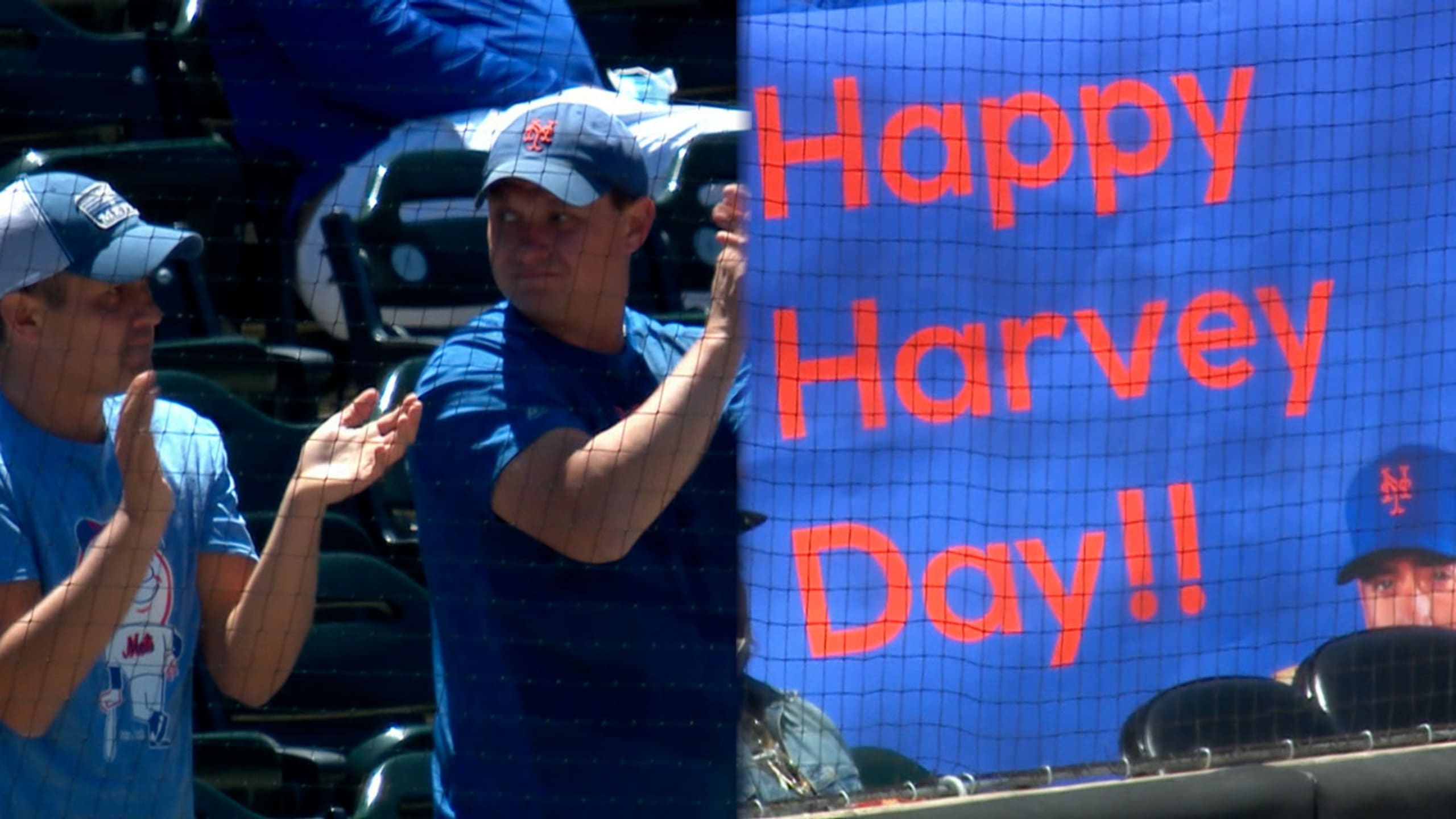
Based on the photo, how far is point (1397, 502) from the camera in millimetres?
3016

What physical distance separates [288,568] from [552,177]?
1.82 ft

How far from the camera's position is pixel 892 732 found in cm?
272

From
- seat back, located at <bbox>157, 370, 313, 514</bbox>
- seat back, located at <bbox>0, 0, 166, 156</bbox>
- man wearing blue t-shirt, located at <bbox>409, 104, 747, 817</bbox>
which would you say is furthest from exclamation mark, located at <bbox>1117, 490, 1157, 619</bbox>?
seat back, located at <bbox>0, 0, 166, 156</bbox>

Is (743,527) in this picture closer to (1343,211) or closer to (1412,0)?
(1343,211)

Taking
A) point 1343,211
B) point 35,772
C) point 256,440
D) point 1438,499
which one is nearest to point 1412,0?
point 1343,211

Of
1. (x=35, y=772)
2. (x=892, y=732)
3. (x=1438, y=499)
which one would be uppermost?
(x=1438, y=499)

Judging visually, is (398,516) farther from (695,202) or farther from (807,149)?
(807,149)

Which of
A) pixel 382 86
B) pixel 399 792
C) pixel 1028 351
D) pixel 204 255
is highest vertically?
pixel 382 86

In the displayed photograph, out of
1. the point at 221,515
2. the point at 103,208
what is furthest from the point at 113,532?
the point at 103,208

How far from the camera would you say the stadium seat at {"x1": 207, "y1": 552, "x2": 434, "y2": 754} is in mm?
3014

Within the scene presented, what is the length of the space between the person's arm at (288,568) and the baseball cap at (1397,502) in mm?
1530

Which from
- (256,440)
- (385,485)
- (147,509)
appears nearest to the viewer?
(147,509)

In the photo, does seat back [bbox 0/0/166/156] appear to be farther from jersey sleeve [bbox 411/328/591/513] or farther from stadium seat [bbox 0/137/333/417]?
jersey sleeve [bbox 411/328/591/513]

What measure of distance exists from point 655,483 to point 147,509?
0.56m
